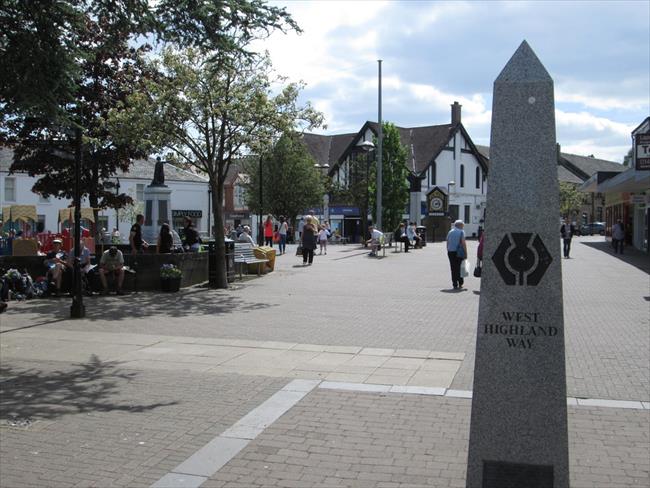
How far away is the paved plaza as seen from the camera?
5.07 metres

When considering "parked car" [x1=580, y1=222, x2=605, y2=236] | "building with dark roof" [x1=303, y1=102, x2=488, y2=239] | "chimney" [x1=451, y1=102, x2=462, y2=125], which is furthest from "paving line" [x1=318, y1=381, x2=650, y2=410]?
"parked car" [x1=580, y1=222, x2=605, y2=236]

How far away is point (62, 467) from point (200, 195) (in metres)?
61.1

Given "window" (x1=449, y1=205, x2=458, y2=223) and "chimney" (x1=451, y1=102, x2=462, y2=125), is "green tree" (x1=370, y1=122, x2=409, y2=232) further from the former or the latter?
"chimney" (x1=451, y1=102, x2=462, y2=125)

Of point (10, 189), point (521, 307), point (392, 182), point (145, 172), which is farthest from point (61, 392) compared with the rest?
point (145, 172)

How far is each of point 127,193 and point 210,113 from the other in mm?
42879

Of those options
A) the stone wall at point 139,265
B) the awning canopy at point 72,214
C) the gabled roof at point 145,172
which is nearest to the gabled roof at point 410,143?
the gabled roof at point 145,172

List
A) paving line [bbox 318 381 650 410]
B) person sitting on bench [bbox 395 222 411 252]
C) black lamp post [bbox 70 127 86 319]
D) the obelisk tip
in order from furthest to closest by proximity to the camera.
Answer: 1. person sitting on bench [bbox 395 222 411 252]
2. black lamp post [bbox 70 127 86 319]
3. paving line [bbox 318 381 650 410]
4. the obelisk tip

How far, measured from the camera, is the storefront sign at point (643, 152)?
2525cm

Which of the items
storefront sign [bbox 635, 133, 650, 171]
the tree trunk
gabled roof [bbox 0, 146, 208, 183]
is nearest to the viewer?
the tree trunk

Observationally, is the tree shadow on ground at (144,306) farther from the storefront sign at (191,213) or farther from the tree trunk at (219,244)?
the storefront sign at (191,213)

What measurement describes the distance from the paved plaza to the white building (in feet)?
99.6

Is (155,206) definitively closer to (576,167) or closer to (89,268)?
(89,268)

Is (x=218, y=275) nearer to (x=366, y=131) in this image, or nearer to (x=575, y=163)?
(x=366, y=131)

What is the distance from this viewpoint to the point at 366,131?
61.0 m
